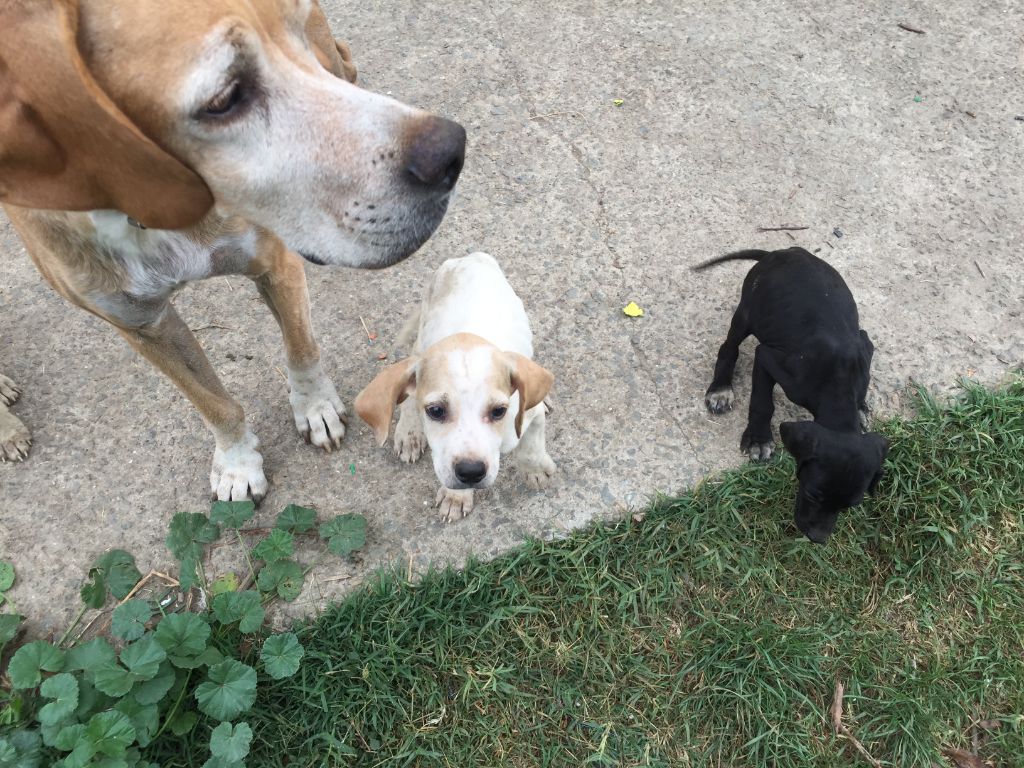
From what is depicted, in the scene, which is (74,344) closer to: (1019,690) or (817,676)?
(817,676)

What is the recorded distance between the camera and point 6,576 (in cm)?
285

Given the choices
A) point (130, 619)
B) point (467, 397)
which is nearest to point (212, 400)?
point (130, 619)

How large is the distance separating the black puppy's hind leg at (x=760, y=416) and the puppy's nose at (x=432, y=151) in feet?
5.80

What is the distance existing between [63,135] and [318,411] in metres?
1.80

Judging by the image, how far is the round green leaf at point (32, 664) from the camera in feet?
7.75

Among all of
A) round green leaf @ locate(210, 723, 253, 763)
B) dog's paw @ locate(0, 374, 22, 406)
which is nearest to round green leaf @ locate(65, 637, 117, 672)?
round green leaf @ locate(210, 723, 253, 763)

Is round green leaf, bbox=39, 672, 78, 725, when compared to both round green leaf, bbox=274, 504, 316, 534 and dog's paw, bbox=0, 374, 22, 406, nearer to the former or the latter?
round green leaf, bbox=274, 504, 316, 534

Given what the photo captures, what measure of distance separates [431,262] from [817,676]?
257 centimetres

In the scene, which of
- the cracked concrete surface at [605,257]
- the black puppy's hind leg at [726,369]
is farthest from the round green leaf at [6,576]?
the black puppy's hind leg at [726,369]

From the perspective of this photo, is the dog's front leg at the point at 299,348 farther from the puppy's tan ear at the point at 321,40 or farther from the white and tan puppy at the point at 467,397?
the puppy's tan ear at the point at 321,40

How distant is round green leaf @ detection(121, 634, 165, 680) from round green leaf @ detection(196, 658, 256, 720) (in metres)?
0.16

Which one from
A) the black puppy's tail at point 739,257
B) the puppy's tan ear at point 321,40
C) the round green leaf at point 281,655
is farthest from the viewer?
the black puppy's tail at point 739,257

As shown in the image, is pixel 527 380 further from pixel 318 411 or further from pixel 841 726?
pixel 841 726

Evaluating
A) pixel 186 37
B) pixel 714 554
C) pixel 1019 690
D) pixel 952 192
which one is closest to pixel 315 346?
pixel 186 37
